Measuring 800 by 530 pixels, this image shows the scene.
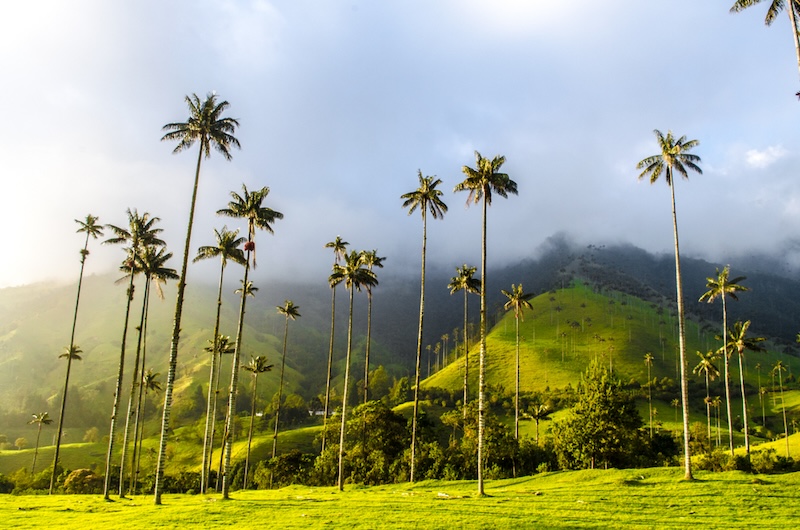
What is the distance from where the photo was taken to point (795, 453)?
80.9m

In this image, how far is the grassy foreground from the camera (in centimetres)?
2706

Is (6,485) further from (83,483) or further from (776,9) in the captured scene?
(776,9)

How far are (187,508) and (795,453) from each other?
95.6m

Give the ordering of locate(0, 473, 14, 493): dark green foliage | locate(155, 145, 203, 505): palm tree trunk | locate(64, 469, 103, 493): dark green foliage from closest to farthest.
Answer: locate(155, 145, 203, 505): palm tree trunk
locate(64, 469, 103, 493): dark green foliage
locate(0, 473, 14, 493): dark green foliage

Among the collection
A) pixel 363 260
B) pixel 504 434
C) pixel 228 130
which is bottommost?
pixel 504 434

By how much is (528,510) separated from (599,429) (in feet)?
108

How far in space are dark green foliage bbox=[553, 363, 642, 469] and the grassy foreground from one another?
15101 millimetres

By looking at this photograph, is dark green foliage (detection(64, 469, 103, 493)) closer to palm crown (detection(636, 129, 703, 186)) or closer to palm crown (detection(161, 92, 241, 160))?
palm crown (detection(161, 92, 241, 160))

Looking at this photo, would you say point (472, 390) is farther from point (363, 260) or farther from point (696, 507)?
point (696, 507)

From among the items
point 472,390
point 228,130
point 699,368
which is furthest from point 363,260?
point 472,390

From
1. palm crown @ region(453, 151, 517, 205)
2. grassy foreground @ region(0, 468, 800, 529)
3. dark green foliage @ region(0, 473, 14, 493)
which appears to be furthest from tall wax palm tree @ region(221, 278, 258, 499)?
dark green foliage @ region(0, 473, 14, 493)

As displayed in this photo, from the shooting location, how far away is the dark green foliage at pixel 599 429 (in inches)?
2308

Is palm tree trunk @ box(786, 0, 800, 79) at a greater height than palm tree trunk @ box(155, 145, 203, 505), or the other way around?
Result: palm tree trunk @ box(786, 0, 800, 79)

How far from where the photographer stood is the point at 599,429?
58500 mm
